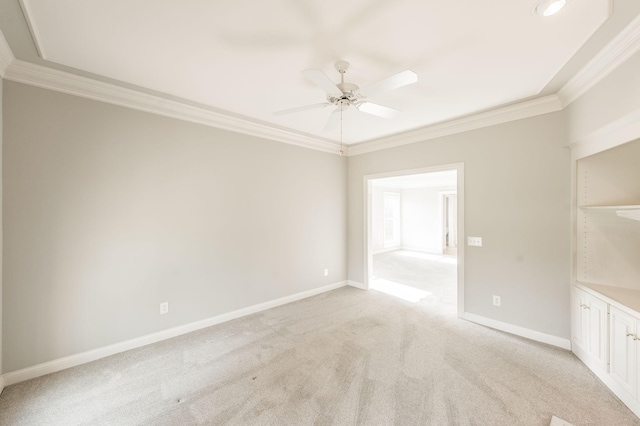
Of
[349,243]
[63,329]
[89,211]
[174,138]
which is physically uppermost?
[174,138]

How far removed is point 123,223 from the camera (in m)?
2.61

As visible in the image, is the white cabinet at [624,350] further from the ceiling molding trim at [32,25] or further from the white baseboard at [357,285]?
the ceiling molding trim at [32,25]

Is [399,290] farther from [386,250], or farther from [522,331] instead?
[386,250]

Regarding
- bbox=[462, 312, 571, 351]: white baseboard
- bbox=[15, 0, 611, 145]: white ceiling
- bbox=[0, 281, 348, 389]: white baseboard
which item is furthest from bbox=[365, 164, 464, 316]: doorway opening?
bbox=[15, 0, 611, 145]: white ceiling

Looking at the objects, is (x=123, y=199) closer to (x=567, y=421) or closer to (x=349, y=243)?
(x=349, y=243)

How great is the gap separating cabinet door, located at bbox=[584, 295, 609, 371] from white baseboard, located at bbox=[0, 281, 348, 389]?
11.4 feet

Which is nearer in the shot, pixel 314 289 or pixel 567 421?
pixel 567 421

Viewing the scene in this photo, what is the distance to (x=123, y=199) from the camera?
2.61 meters

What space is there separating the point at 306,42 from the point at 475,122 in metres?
2.59

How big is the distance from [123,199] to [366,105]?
2.64 m

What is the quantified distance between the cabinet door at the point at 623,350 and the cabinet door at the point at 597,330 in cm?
7

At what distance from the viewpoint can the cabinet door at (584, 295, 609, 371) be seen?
2.11 metres

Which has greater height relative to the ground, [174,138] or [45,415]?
[174,138]

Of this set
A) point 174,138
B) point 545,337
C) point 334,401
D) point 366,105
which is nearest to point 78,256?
point 174,138
